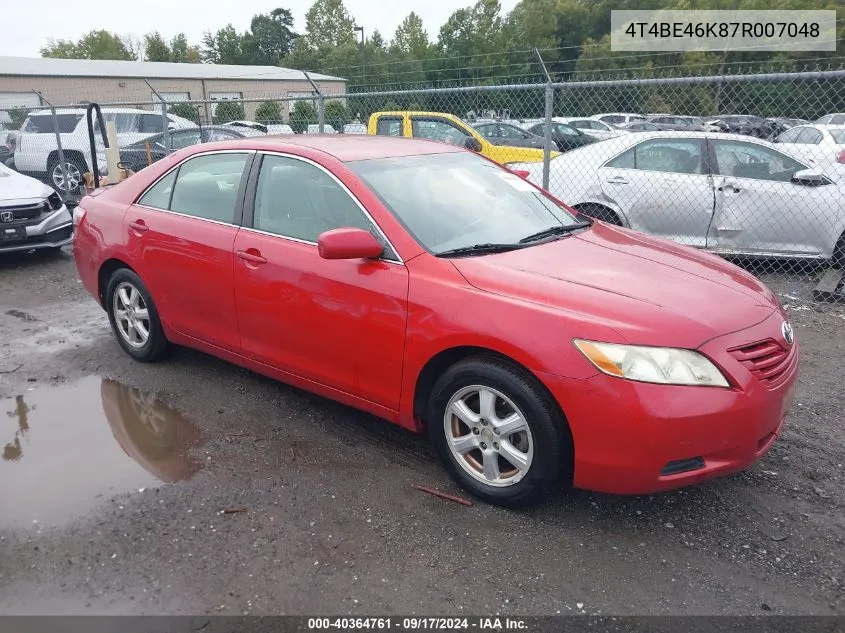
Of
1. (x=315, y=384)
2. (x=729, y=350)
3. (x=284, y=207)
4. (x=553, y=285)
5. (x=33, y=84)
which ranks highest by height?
(x=33, y=84)

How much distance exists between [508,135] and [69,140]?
9357 millimetres

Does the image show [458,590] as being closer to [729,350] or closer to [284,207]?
[729,350]

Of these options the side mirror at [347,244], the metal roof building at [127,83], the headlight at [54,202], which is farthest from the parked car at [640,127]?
the side mirror at [347,244]

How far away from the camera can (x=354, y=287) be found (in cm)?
340

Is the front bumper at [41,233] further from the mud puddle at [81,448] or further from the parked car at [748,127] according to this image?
the parked car at [748,127]

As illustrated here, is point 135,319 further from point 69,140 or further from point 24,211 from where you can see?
point 69,140

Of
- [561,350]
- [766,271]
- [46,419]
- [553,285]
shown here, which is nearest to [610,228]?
[553,285]

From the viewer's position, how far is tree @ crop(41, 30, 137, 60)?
283ft

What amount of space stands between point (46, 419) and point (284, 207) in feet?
6.62

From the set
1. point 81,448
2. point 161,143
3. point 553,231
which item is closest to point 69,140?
point 161,143

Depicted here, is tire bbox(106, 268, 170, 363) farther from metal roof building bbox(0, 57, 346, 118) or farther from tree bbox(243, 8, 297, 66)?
tree bbox(243, 8, 297, 66)

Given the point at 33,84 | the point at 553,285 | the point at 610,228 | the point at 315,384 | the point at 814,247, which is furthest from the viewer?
the point at 33,84

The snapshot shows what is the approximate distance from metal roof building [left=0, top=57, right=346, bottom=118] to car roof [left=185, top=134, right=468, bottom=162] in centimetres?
2457

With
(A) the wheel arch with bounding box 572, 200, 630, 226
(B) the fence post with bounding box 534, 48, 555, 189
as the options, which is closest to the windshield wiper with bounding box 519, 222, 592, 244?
(B) the fence post with bounding box 534, 48, 555, 189
